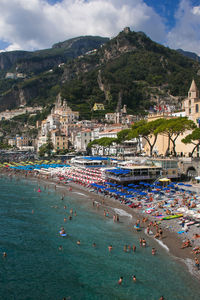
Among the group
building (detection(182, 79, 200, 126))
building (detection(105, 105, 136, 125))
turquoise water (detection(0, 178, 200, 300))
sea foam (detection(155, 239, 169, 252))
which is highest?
building (detection(105, 105, 136, 125))

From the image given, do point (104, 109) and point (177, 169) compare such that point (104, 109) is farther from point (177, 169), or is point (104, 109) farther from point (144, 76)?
point (177, 169)

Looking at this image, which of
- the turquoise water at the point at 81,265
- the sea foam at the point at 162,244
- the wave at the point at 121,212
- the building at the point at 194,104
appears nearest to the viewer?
the turquoise water at the point at 81,265

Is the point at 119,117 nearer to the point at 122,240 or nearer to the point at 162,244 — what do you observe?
the point at 122,240

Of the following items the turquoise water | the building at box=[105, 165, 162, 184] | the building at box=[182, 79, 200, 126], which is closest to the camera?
the turquoise water

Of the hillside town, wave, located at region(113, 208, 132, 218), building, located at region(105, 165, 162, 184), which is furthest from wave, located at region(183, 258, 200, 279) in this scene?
the hillside town

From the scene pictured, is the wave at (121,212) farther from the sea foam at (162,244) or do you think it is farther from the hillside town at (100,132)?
the hillside town at (100,132)

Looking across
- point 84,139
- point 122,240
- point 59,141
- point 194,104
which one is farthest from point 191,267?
point 59,141

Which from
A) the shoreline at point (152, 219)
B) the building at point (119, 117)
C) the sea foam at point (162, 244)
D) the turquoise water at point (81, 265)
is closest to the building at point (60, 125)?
the building at point (119, 117)

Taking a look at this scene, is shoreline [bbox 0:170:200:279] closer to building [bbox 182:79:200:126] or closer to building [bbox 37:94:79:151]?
building [bbox 182:79:200:126]
